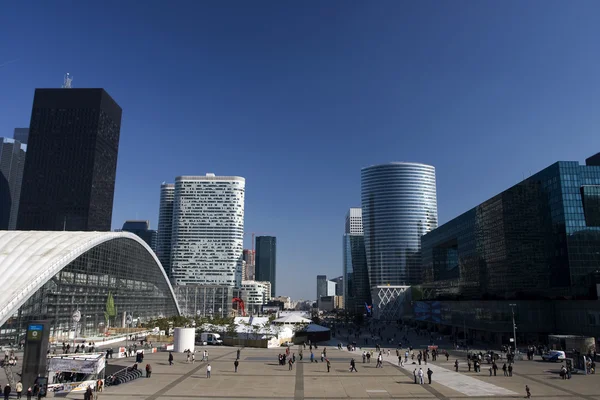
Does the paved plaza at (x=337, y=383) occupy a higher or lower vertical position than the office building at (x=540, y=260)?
lower

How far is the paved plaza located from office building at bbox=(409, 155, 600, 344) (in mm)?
32289

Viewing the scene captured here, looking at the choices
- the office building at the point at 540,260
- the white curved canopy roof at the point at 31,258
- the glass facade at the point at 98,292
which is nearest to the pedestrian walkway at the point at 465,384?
the office building at the point at 540,260

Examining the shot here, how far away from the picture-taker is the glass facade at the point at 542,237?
3093 inches

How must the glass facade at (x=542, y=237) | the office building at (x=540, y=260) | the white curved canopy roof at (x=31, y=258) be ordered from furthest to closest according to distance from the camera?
the glass facade at (x=542, y=237), the office building at (x=540, y=260), the white curved canopy roof at (x=31, y=258)

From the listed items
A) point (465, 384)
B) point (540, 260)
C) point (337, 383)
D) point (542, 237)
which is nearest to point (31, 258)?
point (337, 383)

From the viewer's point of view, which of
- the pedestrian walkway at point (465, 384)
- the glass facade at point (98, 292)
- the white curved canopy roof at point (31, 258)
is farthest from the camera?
the glass facade at point (98, 292)

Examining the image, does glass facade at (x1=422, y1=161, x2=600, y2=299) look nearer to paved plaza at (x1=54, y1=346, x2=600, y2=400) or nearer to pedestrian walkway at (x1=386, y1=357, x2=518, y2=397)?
paved plaza at (x1=54, y1=346, x2=600, y2=400)

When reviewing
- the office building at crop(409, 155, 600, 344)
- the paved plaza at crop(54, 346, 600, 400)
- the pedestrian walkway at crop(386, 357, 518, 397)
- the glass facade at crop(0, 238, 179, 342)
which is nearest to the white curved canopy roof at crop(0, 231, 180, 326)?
the glass facade at crop(0, 238, 179, 342)

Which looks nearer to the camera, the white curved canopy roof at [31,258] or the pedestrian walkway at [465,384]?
the pedestrian walkway at [465,384]

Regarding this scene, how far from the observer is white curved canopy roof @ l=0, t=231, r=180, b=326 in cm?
6066

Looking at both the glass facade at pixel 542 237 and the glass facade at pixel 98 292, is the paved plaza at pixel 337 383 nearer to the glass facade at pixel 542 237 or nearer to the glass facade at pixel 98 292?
the glass facade at pixel 98 292

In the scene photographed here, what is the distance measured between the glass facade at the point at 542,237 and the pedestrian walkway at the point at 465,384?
45951 mm

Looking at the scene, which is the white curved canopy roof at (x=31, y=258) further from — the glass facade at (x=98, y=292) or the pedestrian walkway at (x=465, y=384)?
the pedestrian walkway at (x=465, y=384)

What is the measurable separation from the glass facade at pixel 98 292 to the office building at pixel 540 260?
72.6m
